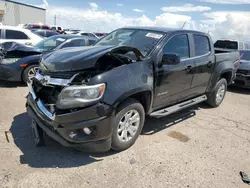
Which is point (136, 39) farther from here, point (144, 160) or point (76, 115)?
point (144, 160)

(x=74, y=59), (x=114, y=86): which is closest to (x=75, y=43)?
(x=74, y=59)

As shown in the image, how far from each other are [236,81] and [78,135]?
7.14m

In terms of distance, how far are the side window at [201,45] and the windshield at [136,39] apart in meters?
1.10

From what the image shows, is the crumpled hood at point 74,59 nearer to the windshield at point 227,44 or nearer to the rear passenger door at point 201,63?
the rear passenger door at point 201,63

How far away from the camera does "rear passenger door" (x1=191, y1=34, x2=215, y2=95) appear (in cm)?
492

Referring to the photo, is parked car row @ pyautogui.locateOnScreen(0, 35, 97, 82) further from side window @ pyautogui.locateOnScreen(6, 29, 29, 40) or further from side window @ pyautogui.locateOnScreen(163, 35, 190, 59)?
side window @ pyautogui.locateOnScreen(6, 29, 29, 40)

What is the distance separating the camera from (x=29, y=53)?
269 inches

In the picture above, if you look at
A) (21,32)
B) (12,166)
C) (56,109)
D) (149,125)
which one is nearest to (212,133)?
(149,125)

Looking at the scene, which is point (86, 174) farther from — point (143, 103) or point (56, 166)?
point (143, 103)

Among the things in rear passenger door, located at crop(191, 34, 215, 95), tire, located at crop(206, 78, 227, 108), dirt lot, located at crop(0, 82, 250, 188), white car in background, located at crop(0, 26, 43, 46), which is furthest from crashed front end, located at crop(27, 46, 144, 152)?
white car in background, located at crop(0, 26, 43, 46)

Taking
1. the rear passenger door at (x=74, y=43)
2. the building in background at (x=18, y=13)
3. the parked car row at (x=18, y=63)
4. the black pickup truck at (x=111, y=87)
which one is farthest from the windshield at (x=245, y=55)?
the building in background at (x=18, y=13)

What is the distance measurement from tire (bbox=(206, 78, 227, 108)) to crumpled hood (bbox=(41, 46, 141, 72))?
3.00 meters

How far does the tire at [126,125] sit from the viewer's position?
3.40m

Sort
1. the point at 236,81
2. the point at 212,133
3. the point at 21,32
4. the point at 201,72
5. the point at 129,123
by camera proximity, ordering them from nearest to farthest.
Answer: the point at 129,123
the point at 212,133
the point at 201,72
the point at 236,81
the point at 21,32
